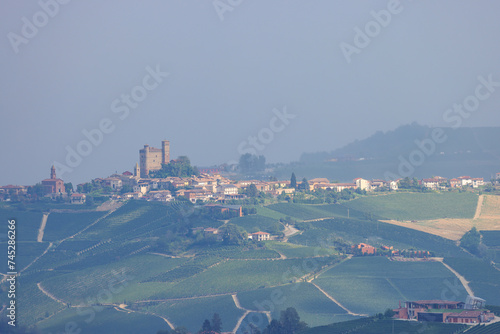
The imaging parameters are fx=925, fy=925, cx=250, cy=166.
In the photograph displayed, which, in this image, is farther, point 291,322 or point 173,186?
point 173,186

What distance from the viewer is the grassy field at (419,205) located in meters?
84.2

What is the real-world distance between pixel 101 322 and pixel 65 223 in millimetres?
28961

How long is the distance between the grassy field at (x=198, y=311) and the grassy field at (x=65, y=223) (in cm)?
2373

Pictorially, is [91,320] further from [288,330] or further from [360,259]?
[360,259]

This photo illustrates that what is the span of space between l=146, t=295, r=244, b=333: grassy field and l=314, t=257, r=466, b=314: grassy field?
6.51 meters

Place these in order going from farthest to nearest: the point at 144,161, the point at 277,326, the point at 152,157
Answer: the point at 152,157 < the point at 144,161 < the point at 277,326

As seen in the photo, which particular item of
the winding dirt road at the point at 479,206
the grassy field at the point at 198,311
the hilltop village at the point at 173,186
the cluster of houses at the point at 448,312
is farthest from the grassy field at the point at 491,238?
the cluster of houses at the point at 448,312

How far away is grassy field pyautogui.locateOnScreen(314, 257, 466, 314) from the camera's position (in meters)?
55.5

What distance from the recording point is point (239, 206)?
7812cm

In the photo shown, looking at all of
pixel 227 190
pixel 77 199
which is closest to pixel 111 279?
pixel 77 199

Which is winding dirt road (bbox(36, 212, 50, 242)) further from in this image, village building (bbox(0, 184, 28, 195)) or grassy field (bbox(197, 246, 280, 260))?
grassy field (bbox(197, 246, 280, 260))

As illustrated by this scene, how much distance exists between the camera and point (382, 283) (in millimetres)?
59000

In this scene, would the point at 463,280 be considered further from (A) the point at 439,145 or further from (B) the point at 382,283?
(A) the point at 439,145

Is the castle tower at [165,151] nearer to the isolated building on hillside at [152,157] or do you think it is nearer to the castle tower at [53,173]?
the isolated building on hillside at [152,157]
